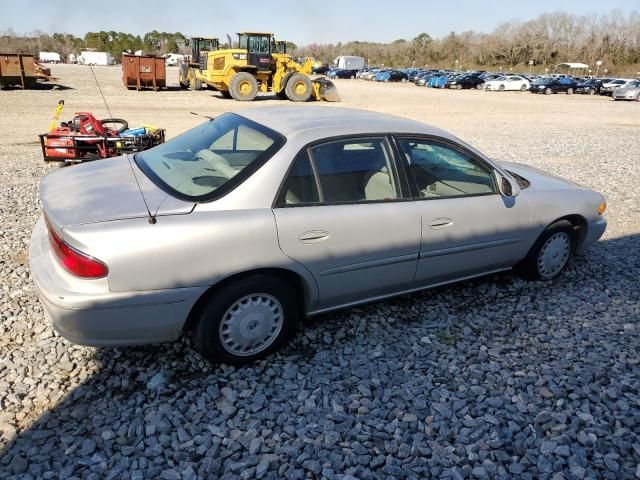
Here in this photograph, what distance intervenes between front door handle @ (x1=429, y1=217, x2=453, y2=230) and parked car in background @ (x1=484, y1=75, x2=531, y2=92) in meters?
42.3

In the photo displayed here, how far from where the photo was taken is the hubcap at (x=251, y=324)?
119 inches

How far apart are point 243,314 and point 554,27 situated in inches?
4198

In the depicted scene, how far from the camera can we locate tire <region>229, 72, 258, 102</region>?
69.4ft

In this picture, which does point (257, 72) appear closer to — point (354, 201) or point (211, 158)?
point (211, 158)

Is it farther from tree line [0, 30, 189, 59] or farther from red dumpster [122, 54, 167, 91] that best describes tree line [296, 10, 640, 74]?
red dumpster [122, 54, 167, 91]

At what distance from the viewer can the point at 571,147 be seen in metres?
12.6

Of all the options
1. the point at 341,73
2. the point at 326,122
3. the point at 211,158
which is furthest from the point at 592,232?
the point at 341,73

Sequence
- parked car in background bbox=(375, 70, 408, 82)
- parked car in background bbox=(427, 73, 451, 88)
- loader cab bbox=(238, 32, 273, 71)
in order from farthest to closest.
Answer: parked car in background bbox=(375, 70, 408, 82) < parked car in background bbox=(427, 73, 451, 88) < loader cab bbox=(238, 32, 273, 71)

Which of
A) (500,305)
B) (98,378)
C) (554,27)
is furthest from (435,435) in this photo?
(554,27)

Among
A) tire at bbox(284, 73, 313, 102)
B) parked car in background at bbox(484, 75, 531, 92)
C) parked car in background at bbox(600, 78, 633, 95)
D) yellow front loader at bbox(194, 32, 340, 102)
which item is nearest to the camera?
yellow front loader at bbox(194, 32, 340, 102)

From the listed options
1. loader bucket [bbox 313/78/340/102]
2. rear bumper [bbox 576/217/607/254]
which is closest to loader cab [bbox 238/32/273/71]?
loader bucket [bbox 313/78/340/102]

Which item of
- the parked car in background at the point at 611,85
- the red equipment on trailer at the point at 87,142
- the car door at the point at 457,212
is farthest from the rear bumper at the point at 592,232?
the parked car in background at the point at 611,85

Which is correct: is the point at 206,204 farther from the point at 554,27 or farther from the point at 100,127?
the point at 554,27

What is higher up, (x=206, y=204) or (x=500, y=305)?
(x=206, y=204)
